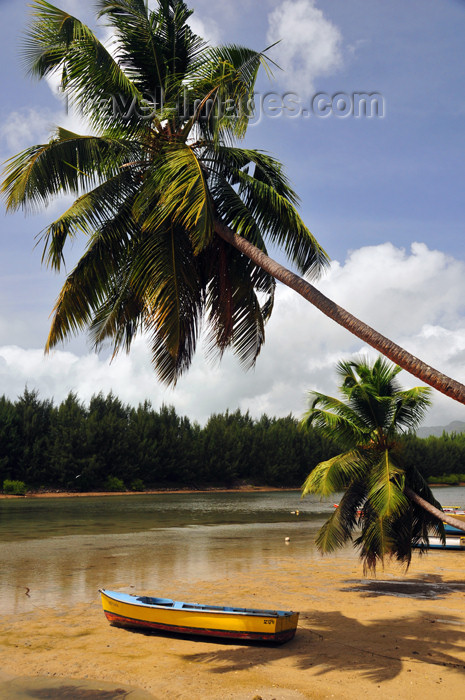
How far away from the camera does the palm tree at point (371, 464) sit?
14.1 metres

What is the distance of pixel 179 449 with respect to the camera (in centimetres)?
8694

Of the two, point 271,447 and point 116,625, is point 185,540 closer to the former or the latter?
point 116,625

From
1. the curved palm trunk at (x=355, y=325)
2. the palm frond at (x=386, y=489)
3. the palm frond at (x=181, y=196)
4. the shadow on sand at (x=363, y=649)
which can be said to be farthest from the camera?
the palm frond at (x=386, y=489)

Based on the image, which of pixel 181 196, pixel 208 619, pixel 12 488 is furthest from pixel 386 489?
pixel 12 488

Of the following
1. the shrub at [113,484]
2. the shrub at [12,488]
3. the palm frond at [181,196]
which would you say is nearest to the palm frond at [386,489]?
the palm frond at [181,196]

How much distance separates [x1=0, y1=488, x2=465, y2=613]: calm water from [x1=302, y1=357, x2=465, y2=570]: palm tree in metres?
5.48

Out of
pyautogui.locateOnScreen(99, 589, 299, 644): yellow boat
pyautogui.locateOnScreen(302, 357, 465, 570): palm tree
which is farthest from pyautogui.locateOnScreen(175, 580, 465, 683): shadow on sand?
pyautogui.locateOnScreen(302, 357, 465, 570): palm tree

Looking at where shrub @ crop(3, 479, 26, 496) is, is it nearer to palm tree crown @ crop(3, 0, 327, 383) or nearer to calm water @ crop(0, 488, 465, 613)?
calm water @ crop(0, 488, 465, 613)

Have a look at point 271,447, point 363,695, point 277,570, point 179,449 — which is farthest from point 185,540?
point 271,447

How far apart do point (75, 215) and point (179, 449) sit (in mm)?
79893

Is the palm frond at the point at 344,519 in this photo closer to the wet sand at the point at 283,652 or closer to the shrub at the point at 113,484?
the wet sand at the point at 283,652

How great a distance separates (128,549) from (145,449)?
185 ft

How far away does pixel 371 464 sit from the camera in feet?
49.4

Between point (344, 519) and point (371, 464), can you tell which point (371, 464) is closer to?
point (371, 464)
